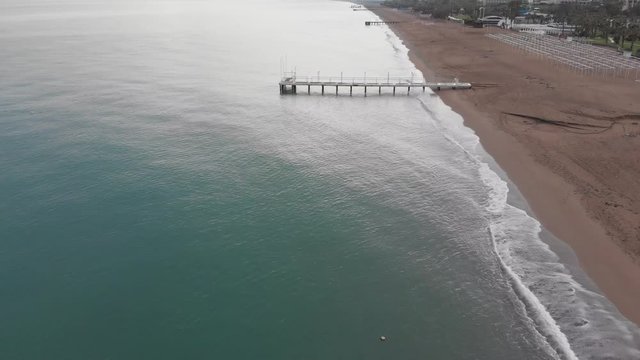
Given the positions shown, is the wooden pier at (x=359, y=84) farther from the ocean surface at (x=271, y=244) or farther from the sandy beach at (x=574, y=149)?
the ocean surface at (x=271, y=244)

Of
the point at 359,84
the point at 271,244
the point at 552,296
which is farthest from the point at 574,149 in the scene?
the point at 359,84

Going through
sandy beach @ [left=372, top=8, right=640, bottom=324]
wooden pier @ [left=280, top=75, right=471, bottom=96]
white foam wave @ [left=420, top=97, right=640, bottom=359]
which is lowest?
white foam wave @ [left=420, top=97, right=640, bottom=359]

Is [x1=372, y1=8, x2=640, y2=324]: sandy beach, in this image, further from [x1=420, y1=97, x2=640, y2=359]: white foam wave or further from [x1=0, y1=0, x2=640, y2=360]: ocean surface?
[x1=0, y1=0, x2=640, y2=360]: ocean surface

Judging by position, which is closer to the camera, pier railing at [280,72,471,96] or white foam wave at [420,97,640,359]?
white foam wave at [420,97,640,359]

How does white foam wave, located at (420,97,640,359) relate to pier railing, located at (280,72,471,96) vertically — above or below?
below

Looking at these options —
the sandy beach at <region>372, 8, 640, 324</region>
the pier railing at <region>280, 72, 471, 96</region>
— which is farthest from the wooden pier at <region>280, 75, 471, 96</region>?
the sandy beach at <region>372, 8, 640, 324</region>

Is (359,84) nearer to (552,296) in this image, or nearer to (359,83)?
(359,83)
